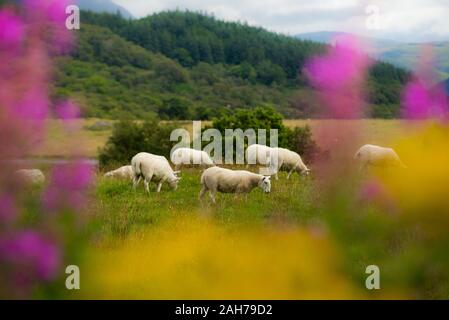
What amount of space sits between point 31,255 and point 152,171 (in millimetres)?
10427

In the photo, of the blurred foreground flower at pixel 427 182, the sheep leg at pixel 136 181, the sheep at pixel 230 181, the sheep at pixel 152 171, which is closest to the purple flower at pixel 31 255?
the blurred foreground flower at pixel 427 182

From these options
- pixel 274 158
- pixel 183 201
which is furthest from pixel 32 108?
pixel 274 158

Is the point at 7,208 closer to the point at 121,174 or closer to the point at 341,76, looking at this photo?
the point at 341,76

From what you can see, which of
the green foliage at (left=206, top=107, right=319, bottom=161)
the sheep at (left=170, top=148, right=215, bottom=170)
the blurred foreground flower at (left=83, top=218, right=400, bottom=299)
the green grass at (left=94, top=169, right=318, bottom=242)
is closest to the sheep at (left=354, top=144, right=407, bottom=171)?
the blurred foreground flower at (left=83, top=218, right=400, bottom=299)

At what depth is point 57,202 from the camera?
6.77 ft

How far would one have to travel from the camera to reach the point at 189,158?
1725 cm

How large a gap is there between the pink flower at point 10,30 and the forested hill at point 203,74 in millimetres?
231

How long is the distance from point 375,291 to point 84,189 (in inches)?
49.1

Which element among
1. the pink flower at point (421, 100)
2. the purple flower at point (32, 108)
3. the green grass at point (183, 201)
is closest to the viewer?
the purple flower at point (32, 108)

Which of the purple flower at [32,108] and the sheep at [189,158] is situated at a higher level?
the sheep at [189,158]

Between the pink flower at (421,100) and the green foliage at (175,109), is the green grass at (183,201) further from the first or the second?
the green foliage at (175,109)

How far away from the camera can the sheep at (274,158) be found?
1428 centimetres

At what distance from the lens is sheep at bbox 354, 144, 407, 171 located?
90.3 inches
